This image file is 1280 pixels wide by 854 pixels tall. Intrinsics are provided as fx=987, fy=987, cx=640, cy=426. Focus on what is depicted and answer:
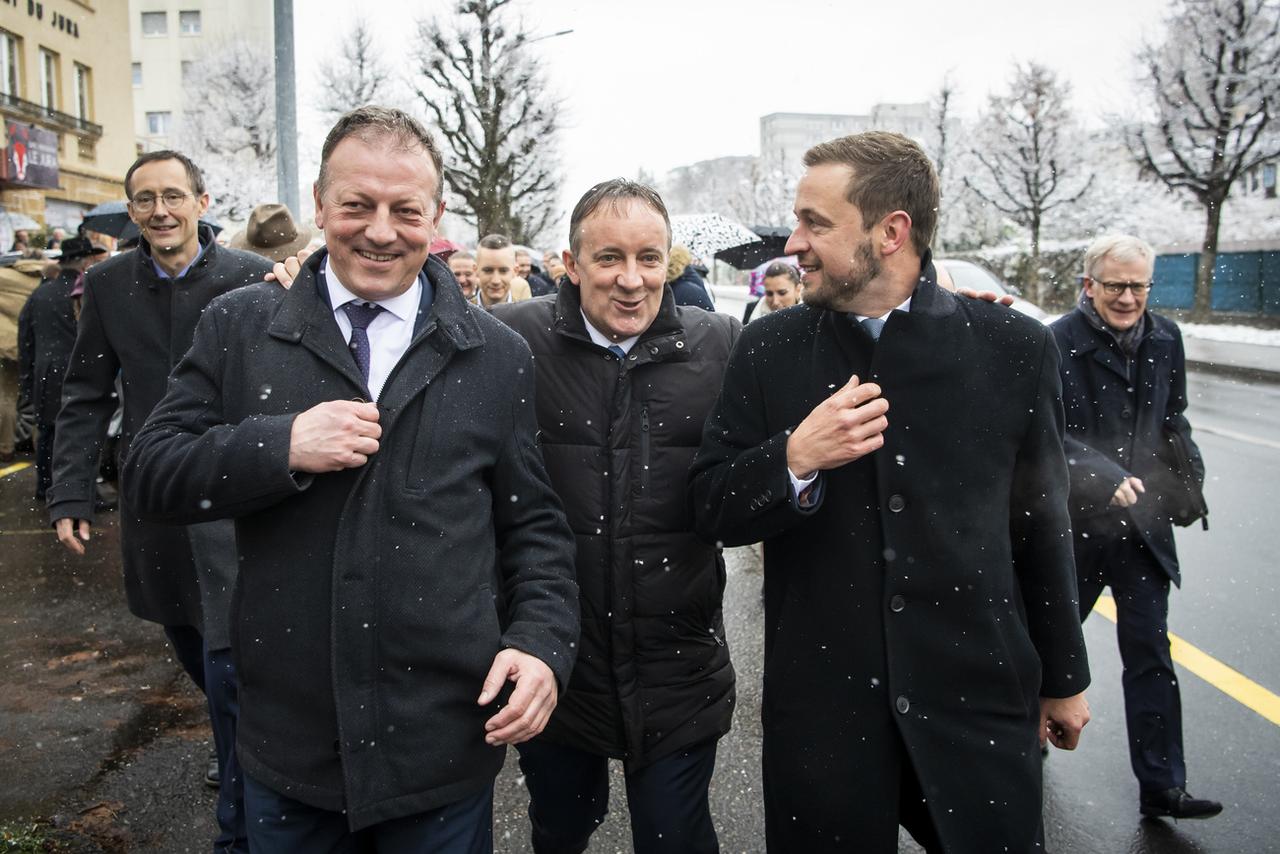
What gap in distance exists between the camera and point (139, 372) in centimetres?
327

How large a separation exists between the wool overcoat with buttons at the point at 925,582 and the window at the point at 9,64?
31.3m

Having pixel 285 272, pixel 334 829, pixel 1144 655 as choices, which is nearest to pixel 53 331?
pixel 285 272

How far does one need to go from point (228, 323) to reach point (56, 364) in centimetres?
680

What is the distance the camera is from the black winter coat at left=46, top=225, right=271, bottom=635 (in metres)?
3.24

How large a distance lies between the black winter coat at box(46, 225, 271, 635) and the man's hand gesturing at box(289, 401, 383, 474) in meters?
1.63

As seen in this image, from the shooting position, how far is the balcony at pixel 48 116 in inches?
1040

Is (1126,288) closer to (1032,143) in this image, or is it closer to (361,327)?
(361,327)

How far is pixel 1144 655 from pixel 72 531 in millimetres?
3816

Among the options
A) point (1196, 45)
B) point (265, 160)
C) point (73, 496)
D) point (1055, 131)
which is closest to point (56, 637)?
point (73, 496)

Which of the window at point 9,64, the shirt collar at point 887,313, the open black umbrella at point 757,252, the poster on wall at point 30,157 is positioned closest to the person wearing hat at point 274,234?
the shirt collar at point 887,313

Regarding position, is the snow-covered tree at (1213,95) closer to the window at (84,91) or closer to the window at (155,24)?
the window at (84,91)

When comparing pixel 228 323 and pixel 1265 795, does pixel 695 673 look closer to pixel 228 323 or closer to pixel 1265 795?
pixel 228 323

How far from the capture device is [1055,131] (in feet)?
108

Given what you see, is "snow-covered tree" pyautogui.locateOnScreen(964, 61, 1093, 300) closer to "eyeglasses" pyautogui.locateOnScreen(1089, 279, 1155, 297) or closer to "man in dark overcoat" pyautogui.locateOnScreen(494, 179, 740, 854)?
"eyeglasses" pyautogui.locateOnScreen(1089, 279, 1155, 297)
